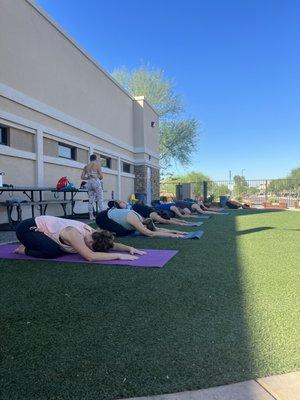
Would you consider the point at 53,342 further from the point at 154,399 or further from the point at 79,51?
the point at 79,51

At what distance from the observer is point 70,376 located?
1.83m

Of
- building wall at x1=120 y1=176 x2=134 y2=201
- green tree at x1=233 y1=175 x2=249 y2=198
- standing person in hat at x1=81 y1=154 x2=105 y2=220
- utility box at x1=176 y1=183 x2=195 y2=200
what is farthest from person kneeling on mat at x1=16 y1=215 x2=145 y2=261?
green tree at x1=233 y1=175 x2=249 y2=198

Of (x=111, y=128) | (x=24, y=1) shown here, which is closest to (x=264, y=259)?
(x=24, y=1)

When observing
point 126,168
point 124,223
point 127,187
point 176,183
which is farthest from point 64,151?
point 176,183

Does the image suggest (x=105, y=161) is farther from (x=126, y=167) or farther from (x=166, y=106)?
(x=166, y=106)

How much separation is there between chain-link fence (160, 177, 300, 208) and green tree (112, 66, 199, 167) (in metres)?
6.50

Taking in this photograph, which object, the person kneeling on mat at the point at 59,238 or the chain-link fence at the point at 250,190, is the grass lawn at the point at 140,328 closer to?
the person kneeling on mat at the point at 59,238

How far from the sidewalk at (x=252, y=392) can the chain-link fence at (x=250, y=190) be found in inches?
840

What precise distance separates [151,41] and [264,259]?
29258 millimetres

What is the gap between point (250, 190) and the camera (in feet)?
84.3

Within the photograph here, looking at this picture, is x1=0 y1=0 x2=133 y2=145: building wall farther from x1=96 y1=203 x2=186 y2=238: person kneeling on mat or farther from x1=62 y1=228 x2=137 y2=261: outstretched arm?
x1=62 y1=228 x2=137 y2=261: outstretched arm

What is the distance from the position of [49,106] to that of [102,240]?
7289mm

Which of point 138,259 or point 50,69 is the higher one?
point 50,69

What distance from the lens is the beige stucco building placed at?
888cm
